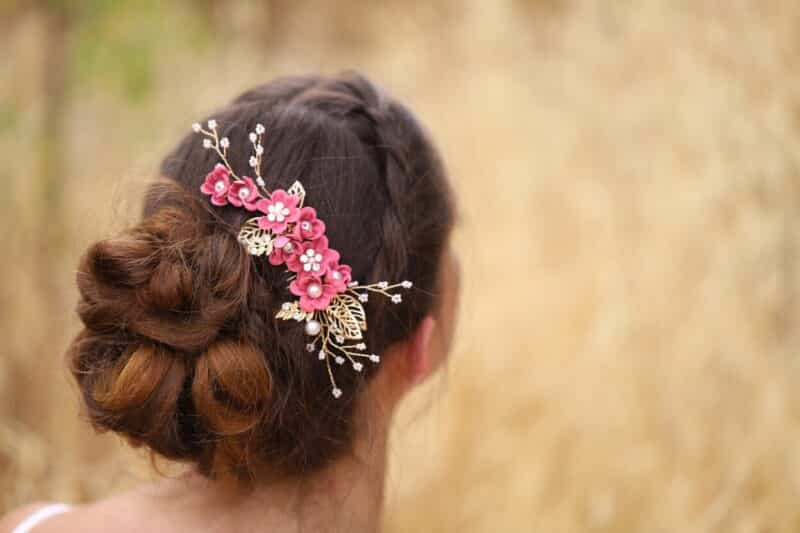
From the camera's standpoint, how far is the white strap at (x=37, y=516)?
144 centimetres

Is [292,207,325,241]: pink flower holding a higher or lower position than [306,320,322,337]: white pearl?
higher

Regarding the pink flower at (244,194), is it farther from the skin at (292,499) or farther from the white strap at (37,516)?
the white strap at (37,516)

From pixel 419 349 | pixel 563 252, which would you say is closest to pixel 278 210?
pixel 419 349

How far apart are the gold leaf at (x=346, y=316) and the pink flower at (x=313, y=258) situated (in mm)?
53

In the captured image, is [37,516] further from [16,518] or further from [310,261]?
[310,261]

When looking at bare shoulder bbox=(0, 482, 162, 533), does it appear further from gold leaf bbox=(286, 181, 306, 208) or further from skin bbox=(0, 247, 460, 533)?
gold leaf bbox=(286, 181, 306, 208)

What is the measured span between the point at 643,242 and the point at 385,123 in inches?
77.4

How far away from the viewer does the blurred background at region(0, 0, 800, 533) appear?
2.61 m

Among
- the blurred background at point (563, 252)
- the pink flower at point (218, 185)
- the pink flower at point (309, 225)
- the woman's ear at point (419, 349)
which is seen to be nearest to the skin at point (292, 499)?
the woman's ear at point (419, 349)

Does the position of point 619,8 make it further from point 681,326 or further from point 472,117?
point 681,326

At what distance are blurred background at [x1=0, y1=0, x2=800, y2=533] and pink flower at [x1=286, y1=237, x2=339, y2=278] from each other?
1.37 metres

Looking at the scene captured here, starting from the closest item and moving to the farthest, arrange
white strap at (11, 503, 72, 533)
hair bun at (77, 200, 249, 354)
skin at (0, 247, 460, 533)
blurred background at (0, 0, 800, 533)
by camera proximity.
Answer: hair bun at (77, 200, 249, 354) < skin at (0, 247, 460, 533) < white strap at (11, 503, 72, 533) < blurred background at (0, 0, 800, 533)

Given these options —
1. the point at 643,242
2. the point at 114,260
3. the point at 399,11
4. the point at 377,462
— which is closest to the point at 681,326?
the point at 643,242

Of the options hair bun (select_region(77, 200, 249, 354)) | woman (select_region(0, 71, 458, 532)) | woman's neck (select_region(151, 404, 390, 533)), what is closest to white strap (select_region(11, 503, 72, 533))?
woman (select_region(0, 71, 458, 532))
